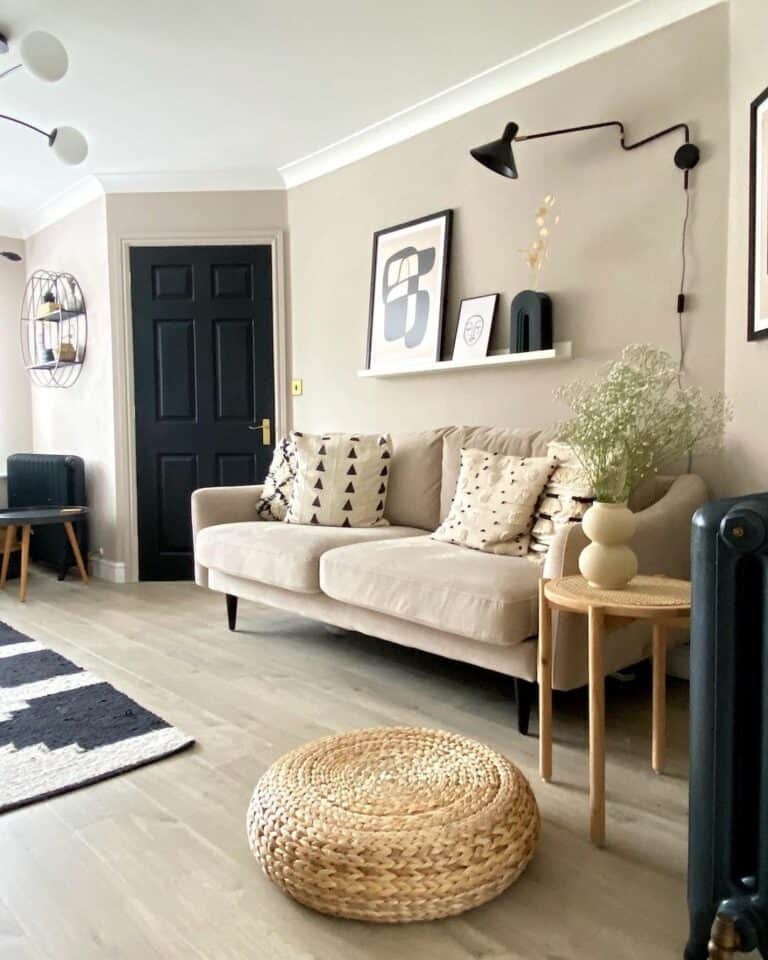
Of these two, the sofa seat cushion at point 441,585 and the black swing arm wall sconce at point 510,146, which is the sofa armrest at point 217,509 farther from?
the black swing arm wall sconce at point 510,146

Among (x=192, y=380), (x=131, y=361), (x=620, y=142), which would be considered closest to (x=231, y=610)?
(x=192, y=380)

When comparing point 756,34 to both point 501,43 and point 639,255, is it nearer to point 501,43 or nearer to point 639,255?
point 639,255

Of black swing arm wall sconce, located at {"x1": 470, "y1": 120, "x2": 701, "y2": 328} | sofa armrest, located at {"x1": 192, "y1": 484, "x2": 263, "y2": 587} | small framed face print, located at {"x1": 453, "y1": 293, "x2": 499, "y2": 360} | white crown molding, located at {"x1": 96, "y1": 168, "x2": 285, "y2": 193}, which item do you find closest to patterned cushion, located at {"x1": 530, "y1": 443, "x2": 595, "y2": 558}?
black swing arm wall sconce, located at {"x1": 470, "y1": 120, "x2": 701, "y2": 328}

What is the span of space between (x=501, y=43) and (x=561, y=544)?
83.3 inches

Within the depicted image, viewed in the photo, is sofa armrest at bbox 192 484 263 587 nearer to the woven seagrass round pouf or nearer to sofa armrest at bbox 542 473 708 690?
sofa armrest at bbox 542 473 708 690

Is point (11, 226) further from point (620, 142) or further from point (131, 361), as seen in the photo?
point (620, 142)

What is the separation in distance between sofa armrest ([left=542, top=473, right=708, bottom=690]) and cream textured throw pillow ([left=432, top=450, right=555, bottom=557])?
1.32 ft

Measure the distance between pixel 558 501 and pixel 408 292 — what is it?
155cm

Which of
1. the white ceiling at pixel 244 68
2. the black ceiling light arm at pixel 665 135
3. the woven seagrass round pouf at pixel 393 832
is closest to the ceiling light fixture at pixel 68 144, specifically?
the white ceiling at pixel 244 68

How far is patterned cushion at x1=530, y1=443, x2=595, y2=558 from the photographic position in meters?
2.35

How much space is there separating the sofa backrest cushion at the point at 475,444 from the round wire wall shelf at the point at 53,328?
9.30 feet

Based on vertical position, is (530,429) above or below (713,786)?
above

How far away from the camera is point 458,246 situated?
3.36 metres

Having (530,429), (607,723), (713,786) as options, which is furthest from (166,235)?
(713,786)
